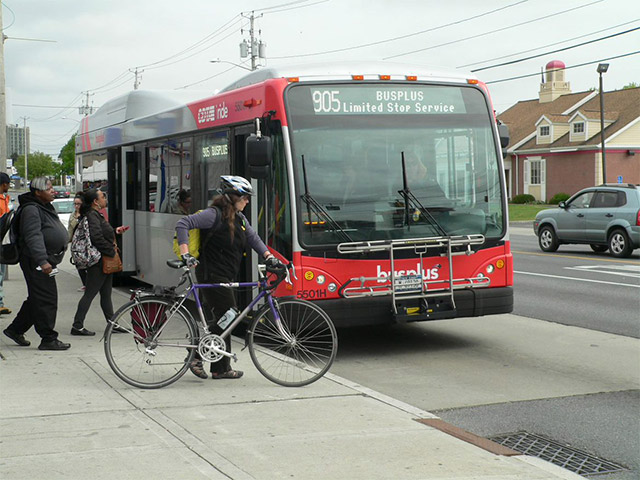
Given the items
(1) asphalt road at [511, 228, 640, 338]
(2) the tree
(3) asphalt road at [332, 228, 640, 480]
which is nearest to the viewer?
(3) asphalt road at [332, 228, 640, 480]

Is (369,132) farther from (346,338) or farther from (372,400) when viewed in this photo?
(372,400)

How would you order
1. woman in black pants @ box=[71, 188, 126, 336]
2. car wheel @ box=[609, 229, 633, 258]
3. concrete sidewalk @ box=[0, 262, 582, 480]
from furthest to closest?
car wheel @ box=[609, 229, 633, 258] < woman in black pants @ box=[71, 188, 126, 336] < concrete sidewalk @ box=[0, 262, 582, 480]

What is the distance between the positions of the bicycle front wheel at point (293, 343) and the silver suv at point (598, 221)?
14954mm

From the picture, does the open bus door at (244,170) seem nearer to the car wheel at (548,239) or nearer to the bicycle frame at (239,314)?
the bicycle frame at (239,314)

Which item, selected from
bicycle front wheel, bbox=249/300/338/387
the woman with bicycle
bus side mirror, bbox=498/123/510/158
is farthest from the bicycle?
bus side mirror, bbox=498/123/510/158

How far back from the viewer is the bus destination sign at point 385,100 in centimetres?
915

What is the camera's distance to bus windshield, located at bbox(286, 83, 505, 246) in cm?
894

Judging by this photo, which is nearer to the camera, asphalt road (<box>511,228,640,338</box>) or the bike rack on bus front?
the bike rack on bus front

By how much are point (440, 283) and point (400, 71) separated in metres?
2.26

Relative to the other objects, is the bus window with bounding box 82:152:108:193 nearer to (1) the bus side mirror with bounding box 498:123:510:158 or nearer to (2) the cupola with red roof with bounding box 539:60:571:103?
(1) the bus side mirror with bounding box 498:123:510:158

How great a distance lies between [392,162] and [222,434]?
419 centimetres

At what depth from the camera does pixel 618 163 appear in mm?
55125

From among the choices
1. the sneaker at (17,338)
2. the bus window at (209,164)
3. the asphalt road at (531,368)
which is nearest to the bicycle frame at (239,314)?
the asphalt road at (531,368)

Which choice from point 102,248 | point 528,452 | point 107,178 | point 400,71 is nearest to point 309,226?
point 400,71
